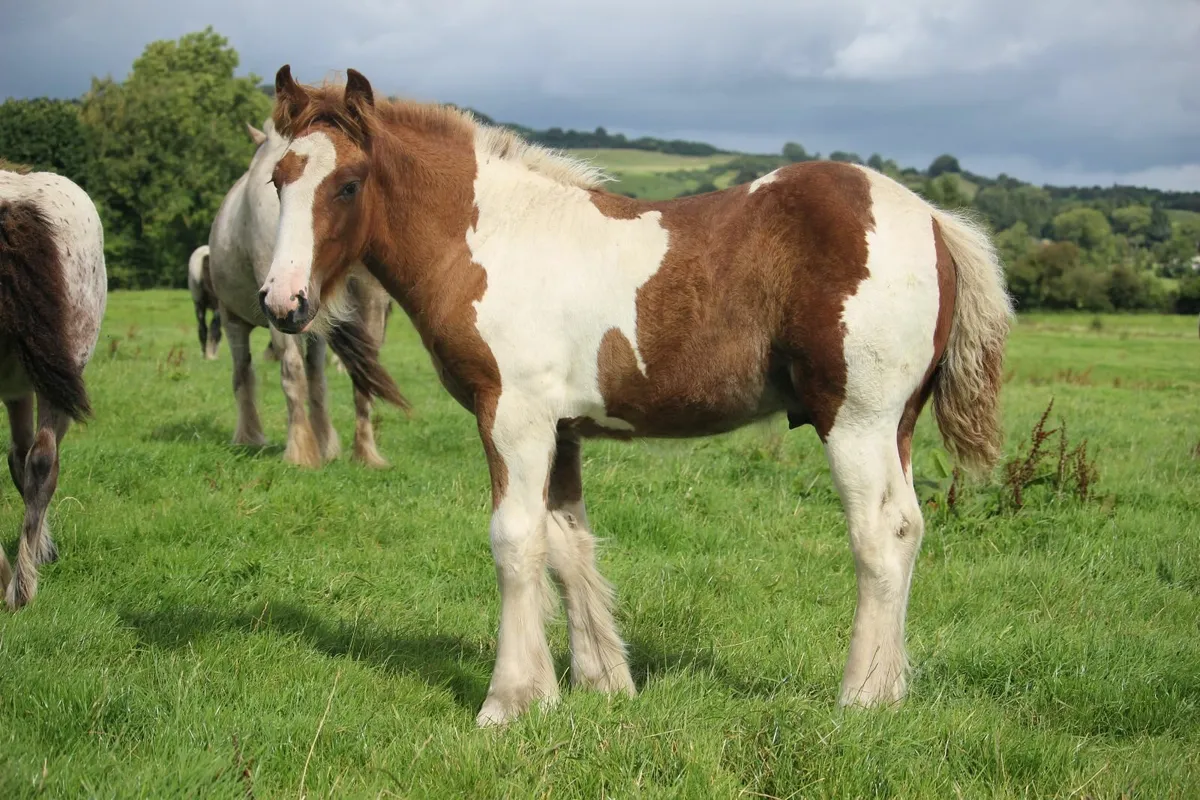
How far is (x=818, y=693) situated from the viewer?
3957 millimetres

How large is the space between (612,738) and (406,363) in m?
14.6

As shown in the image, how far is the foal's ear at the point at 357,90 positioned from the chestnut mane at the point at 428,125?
20mm

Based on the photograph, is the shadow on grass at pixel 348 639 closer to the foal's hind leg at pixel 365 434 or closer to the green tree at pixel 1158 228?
the foal's hind leg at pixel 365 434

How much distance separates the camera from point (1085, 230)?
3371 inches

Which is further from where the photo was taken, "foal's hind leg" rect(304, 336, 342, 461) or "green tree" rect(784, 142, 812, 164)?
"green tree" rect(784, 142, 812, 164)

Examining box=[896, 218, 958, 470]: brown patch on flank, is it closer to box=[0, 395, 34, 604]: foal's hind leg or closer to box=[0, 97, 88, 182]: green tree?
box=[0, 395, 34, 604]: foal's hind leg

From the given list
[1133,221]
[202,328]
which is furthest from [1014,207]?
[202,328]

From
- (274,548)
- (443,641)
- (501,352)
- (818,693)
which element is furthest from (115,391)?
(818,693)

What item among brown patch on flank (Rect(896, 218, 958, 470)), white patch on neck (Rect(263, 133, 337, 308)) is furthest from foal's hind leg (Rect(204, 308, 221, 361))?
brown patch on flank (Rect(896, 218, 958, 470))

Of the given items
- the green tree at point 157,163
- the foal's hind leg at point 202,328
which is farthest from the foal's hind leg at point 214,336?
the green tree at point 157,163

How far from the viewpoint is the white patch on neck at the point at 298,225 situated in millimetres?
3666

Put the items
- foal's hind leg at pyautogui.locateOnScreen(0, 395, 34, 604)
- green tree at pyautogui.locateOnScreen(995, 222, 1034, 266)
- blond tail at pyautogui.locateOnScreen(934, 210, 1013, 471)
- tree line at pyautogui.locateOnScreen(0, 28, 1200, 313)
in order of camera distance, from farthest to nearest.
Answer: green tree at pyautogui.locateOnScreen(995, 222, 1034, 266) < tree line at pyautogui.locateOnScreen(0, 28, 1200, 313) < foal's hind leg at pyautogui.locateOnScreen(0, 395, 34, 604) < blond tail at pyautogui.locateOnScreen(934, 210, 1013, 471)

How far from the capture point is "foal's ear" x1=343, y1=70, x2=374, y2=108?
152 inches

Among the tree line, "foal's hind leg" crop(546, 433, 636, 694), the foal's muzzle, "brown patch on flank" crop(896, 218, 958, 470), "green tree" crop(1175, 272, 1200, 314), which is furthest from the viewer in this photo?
"green tree" crop(1175, 272, 1200, 314)
